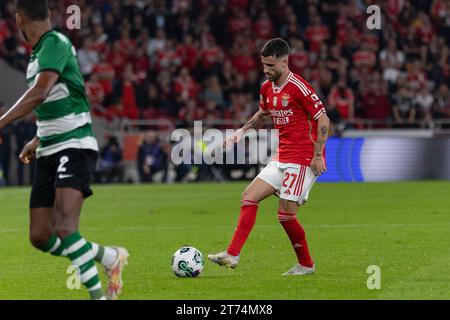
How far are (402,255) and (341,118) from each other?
56.8ft

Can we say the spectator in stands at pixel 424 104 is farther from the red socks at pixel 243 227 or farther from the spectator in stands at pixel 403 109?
the red socks at pixel 243 227

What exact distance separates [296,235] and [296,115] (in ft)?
3.80

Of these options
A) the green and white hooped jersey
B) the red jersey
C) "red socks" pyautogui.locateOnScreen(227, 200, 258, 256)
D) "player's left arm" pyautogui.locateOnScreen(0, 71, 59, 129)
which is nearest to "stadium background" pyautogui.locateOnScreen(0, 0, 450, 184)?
the red jersey

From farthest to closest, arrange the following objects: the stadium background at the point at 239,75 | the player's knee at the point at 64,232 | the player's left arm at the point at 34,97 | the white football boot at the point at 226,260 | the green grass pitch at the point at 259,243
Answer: the stadium background at the point at 239,75
the white football boot at the point at 226,260
the green grass pitch at the point at 259,243
the player's knee at the point at 64,232
the player's left arm at the point at 34,97

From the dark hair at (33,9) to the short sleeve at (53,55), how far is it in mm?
169

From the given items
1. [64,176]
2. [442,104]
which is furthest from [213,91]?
[64,176]

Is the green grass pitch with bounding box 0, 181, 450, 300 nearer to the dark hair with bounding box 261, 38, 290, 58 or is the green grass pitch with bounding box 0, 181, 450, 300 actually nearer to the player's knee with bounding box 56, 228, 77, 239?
the player's knee with bounding box 56, 228, 77, 239

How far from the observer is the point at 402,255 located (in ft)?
39.5

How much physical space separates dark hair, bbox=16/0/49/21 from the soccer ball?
3.31 meters

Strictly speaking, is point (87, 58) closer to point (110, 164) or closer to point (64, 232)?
point (110, 164)

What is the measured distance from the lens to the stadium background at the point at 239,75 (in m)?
28.2

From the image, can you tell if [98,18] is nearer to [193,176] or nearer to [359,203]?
[193,176]

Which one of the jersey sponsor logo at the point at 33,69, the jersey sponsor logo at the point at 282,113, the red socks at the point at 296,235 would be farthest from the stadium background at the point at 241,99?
the jersey sponsor logo at the point at 33,69

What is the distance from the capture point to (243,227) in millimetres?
10438
